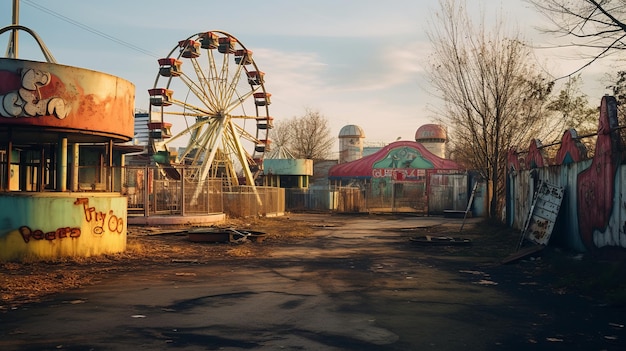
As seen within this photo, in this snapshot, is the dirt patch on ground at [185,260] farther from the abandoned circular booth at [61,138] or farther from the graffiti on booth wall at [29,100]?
the graffiti on booth wall at [29,100]

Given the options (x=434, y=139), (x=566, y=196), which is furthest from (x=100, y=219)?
(x=434, y=139)

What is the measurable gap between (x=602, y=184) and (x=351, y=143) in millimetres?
72750

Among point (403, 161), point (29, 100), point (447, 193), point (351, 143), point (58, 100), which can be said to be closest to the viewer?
point (29, 100)

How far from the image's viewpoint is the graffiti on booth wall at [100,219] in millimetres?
15531

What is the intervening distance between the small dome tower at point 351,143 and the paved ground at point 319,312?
231ft

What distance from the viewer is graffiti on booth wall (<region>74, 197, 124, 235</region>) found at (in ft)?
51.0

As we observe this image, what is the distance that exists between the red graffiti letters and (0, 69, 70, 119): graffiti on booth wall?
285 centimetres

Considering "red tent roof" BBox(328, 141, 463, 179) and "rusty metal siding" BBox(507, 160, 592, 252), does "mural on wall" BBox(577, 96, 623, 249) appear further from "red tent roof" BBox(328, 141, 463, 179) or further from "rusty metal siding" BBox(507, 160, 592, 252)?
"red tent roof" BBox(328, 141, 463, 179)

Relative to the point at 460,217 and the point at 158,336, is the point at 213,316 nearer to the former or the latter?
the point at 158,336

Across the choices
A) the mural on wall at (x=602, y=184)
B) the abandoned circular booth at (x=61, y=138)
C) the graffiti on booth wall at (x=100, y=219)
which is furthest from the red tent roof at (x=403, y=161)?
the graffiti on booth wall at (x=100, y=219)

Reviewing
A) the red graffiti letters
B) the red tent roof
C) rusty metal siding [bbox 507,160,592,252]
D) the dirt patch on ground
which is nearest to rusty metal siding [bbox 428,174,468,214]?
the red tent roof

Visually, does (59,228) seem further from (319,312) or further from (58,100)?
(319,312)

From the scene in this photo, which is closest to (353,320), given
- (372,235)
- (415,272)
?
(415,272)

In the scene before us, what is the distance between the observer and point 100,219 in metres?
16.0
